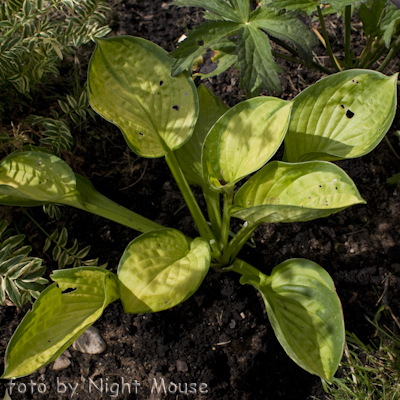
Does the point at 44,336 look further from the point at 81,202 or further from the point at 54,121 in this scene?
the point at 54,121

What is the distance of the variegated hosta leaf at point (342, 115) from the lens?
1028 mm

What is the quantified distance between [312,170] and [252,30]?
436 millimetres

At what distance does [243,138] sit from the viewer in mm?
1057

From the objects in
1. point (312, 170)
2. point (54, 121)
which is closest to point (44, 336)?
point (54, 121)

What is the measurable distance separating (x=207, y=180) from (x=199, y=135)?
26 cm

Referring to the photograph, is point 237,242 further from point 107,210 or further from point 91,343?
point 91,343

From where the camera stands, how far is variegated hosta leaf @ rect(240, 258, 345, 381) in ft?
3.23

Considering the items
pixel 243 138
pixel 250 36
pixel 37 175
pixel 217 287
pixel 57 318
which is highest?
pixel 250 36

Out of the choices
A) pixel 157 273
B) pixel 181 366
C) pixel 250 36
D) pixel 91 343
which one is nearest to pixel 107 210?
pixel 157 273

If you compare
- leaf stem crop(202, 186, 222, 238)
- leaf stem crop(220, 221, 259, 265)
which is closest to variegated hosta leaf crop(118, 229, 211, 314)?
leaf stem crop(220, 221, 259, 265)

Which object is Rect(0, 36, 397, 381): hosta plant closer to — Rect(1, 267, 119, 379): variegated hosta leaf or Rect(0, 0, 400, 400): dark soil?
Rect(1, 267, 119, 379): variegated hosta leaf

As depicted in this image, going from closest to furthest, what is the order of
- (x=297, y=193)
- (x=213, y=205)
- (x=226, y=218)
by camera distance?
(x=297, y=193) < (x=226, y=218) < (x=213, y=205)

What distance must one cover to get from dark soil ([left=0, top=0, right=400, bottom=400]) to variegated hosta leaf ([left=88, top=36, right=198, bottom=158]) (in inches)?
14.2

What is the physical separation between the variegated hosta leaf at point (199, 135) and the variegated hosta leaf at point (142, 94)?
122mm
